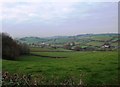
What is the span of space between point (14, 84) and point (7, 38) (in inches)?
1046

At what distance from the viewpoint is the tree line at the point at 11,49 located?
108ft

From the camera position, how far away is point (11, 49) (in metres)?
Result: 33.3

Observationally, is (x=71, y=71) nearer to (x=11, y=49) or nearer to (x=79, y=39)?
(x=11, y=49)

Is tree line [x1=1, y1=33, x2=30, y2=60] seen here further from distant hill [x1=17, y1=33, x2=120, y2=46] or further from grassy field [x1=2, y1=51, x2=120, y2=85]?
distant hill [x1=17, y1=33, x2=120, y2=46]

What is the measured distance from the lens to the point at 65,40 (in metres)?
70.4

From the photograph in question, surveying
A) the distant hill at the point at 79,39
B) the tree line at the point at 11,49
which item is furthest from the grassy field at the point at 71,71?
the distant hill at the point at 79,39

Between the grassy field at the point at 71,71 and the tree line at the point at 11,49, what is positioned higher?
the tree line at the point at 11,49

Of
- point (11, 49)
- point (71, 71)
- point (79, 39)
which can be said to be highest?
point (79, 39)

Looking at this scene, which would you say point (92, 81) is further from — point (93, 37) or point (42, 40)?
point (93, 37)

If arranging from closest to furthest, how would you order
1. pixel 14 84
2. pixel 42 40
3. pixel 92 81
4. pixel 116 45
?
pixel 14 84
pixel 92 81
pixel 116 45
pixel 42 40

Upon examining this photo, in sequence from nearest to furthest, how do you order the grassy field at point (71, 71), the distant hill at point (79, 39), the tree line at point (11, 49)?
the grassy field at point (71, 71), the tree line at point (11, 49), the distant hill at point (79, 39)

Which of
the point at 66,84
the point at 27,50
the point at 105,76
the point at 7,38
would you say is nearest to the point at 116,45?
the point at 27,50

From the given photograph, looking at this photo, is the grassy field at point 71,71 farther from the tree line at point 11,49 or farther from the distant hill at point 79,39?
the distant hill at point 79,39

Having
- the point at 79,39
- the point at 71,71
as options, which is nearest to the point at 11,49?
the point at 71,71
